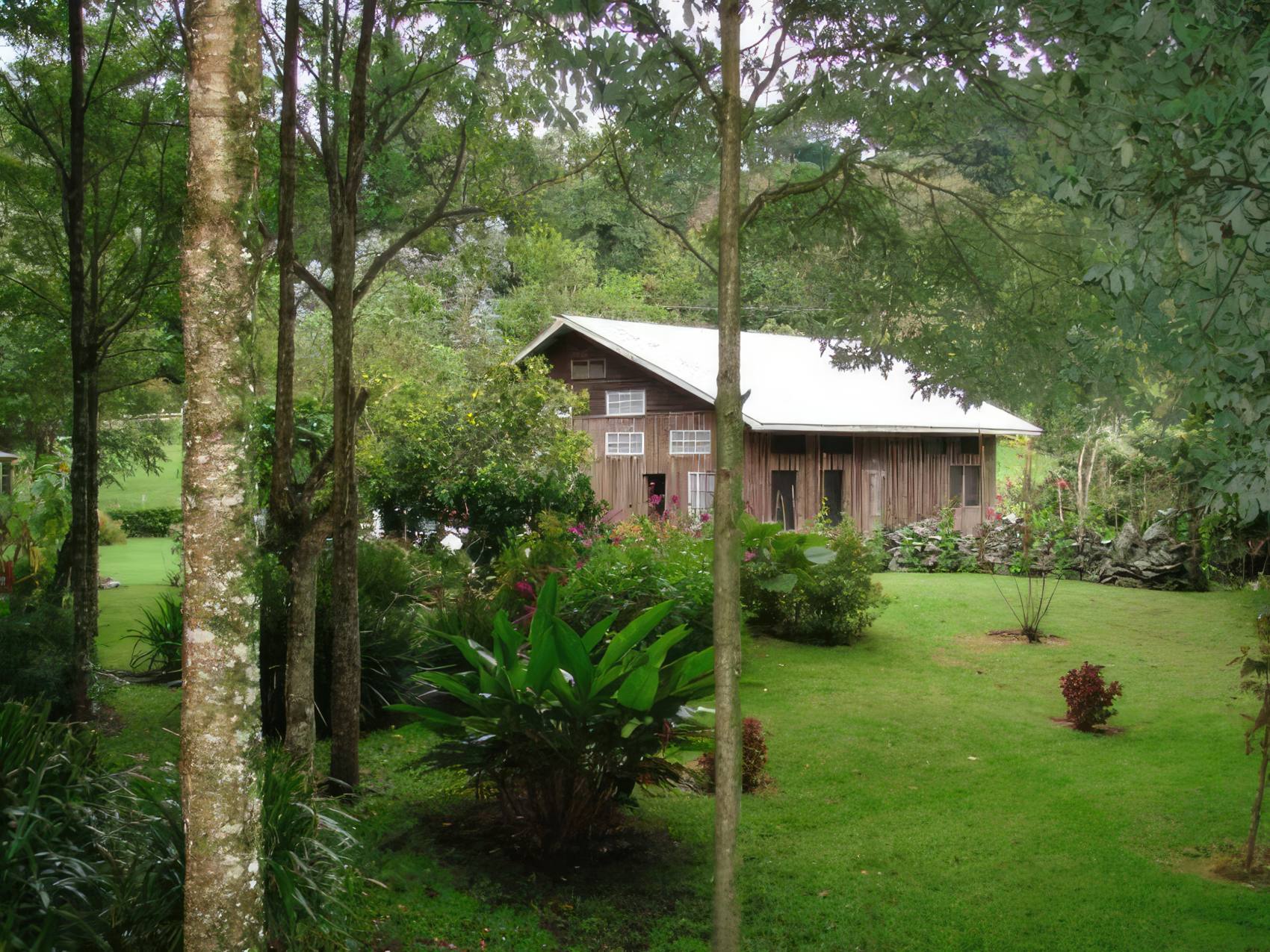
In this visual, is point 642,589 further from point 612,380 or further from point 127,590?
point 612,380

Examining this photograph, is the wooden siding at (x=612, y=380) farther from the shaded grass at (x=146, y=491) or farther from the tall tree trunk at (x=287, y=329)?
the tall tree trunk at (x=287, y=329)

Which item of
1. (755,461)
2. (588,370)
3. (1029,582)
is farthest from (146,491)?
(1029,582)

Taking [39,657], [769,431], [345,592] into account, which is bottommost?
[39,657]

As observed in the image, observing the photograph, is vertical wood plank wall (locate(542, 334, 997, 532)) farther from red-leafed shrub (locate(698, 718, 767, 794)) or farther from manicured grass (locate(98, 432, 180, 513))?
manicured grass (locate(98, 432, 180, 513))

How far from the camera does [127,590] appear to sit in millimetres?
18781

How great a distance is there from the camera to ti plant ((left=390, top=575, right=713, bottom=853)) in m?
5.60

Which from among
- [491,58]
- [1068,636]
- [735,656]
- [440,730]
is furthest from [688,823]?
[1068,636]

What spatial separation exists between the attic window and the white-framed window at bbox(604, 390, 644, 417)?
306cm

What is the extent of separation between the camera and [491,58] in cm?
766

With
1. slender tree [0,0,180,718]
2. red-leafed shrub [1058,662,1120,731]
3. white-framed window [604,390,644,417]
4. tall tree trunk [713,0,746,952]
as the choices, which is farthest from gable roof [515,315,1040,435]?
→ tall tree trunk [713,0,746,952]

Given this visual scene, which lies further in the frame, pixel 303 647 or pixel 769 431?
pixel 769 431

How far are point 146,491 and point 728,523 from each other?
43.4 meters

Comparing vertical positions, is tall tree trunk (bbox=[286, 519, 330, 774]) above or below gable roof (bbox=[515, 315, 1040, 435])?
below

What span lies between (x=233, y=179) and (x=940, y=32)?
3749 millimetres
